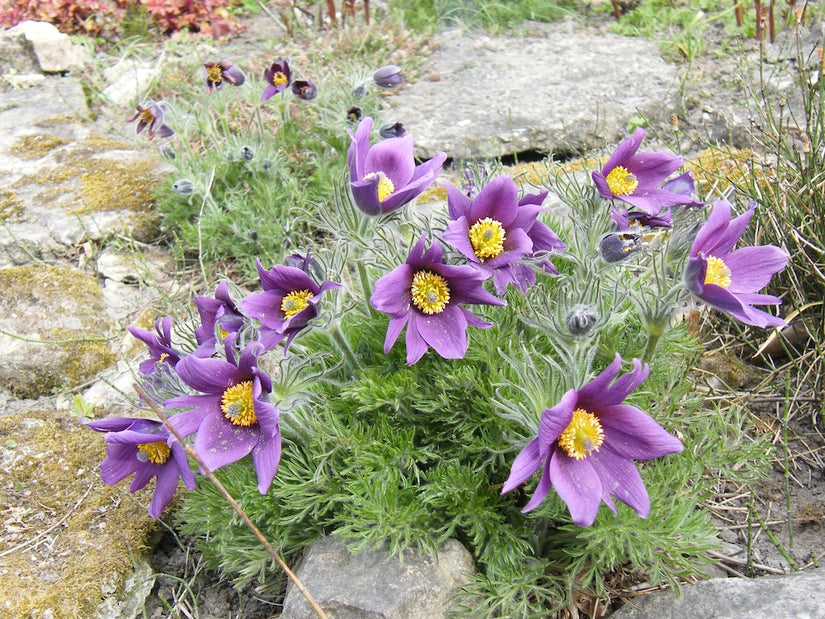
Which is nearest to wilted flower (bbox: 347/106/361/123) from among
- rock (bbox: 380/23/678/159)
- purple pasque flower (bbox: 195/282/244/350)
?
rock (bbox: 380/23/678/159)

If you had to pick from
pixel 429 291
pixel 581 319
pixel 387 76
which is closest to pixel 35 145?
pixel 387 76

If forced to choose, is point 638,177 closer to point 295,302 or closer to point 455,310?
point 455,310

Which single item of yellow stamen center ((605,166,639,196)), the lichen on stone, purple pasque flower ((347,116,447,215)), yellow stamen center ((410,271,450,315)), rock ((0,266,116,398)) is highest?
purple pasque flower ((347,116,447,215))

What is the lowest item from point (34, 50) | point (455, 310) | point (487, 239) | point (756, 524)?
point (756, 524)

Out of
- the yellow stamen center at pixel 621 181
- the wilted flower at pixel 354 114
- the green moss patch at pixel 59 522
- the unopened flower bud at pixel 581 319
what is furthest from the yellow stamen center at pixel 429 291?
the wilted flower at pixel 354 114

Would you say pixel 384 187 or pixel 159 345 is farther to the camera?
pixel 159 345

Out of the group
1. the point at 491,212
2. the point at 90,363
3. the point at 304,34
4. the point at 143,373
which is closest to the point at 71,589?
the point at 143,373

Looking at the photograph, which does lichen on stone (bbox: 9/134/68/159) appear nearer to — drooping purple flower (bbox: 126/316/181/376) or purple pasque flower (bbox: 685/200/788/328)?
drooping purple flower (bbox: 126/316/181/376)
